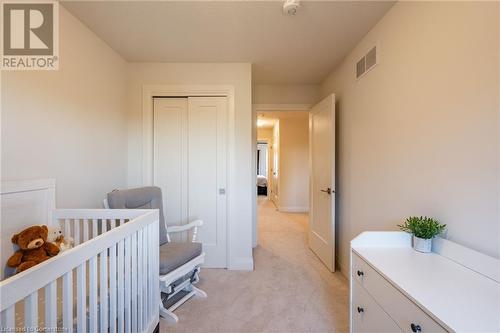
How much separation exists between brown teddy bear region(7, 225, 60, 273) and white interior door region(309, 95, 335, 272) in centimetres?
243

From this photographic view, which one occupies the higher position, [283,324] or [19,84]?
[19,84]

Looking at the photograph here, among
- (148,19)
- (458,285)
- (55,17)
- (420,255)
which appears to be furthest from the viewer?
(148,19)

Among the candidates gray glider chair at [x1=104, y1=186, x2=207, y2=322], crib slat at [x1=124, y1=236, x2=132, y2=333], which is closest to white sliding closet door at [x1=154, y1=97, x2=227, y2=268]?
gray glider chair at [x1=104, y1=186, x2=207, y2=322]

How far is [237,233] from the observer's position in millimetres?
2650

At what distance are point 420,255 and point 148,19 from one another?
246 cm

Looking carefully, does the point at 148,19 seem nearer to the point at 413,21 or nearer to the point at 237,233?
the point at 413,21

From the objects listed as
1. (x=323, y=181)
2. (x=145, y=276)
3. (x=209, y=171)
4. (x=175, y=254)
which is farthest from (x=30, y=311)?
(x=323, y=181)

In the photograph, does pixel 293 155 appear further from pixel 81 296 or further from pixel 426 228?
pixel 81 296

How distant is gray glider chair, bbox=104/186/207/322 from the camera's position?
5.83 ft

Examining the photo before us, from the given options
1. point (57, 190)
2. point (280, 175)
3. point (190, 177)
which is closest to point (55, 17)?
point (57, 190)

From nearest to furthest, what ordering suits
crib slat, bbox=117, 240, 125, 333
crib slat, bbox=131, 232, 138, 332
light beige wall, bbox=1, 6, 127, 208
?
1. crib slat, bbox=117, 240, 125, 333
2. crib slat, bbox=131, 232, 138, 332
3. light beige wall, bbox=1, 6, 127, 208

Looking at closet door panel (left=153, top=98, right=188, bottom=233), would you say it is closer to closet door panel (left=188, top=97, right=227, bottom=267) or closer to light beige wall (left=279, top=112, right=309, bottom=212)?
closet door panel (left=188, top=97, right=227, bottom=267)

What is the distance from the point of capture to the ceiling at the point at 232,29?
171cm

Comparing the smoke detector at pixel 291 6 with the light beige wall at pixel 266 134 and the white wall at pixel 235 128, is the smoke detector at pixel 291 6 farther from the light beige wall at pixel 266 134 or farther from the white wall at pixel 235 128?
the light beige wall at pixel 266 134
